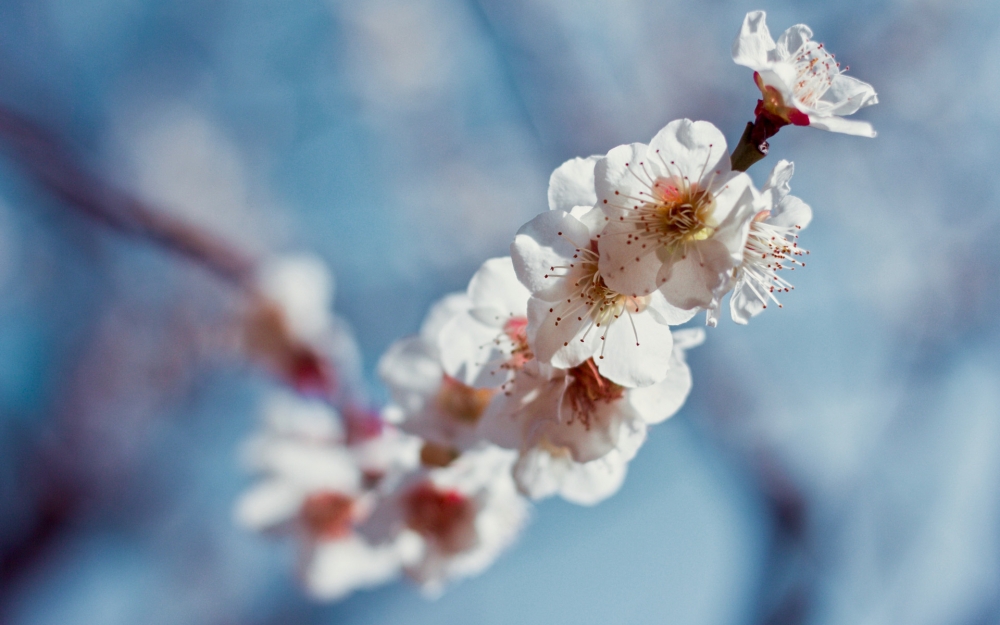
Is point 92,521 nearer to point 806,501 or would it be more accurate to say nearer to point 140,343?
point 140,343

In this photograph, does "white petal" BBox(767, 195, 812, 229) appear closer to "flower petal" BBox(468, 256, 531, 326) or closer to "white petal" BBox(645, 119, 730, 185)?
"white petal" BBox(645, 119, 730, 185)

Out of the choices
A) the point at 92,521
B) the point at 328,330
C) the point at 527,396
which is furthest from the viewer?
the point at 92,521

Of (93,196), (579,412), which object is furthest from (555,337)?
(93,196)

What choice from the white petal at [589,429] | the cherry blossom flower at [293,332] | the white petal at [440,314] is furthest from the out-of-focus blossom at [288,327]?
the white petal at [589,429]

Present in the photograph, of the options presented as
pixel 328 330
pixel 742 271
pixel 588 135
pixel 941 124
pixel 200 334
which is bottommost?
pixel 742 271

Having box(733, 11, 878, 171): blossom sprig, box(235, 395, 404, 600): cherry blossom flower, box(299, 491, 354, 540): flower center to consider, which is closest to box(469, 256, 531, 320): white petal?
box(733, 11, 878, 171): blossom sprig

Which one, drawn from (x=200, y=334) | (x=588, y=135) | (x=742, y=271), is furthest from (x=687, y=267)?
(x=200, y=334)
